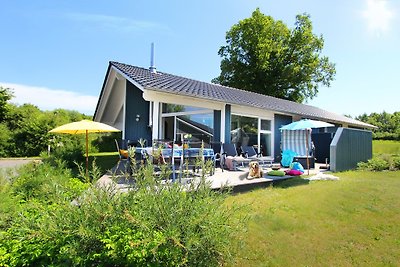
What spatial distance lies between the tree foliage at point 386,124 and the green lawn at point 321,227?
100 feet

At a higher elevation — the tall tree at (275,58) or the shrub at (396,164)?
the tall tree at (275,58)

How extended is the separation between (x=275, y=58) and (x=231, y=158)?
25.0m

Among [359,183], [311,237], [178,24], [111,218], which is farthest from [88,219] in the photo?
[178,24]

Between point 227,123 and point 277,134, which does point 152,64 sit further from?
point 277,134

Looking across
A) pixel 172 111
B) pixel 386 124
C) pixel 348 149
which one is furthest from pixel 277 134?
pixel 386 124

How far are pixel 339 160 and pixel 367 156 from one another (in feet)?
12.5

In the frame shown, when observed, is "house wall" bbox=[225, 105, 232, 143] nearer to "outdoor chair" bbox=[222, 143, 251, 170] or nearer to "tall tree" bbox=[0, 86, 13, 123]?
"outdoor chair" bbox=[222, 143, 251, 170]

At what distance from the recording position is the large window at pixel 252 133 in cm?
1153

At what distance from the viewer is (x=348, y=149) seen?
11.7m

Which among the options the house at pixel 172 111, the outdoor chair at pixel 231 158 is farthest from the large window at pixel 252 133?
the outdoor chair at pixel 231 158

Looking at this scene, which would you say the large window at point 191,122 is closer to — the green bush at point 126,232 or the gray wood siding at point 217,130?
the gray wood siding at point 217,130

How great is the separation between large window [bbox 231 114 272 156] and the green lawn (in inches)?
177

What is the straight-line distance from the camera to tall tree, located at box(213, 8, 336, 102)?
30.4 m

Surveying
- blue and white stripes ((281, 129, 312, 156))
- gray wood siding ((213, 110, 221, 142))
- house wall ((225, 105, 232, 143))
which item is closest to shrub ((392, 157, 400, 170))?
blue and white stripes ((281, 129, 312, 156))
